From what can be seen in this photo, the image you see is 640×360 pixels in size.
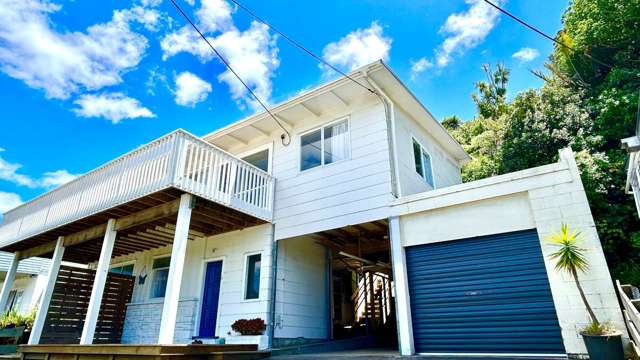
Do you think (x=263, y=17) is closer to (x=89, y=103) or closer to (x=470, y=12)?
(x=470, y=12)

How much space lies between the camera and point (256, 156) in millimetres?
10086

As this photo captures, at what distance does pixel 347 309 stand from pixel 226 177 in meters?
6.62

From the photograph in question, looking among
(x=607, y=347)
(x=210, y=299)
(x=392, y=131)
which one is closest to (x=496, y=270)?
(x=607, y=347)

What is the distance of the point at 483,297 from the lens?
18.8 feet

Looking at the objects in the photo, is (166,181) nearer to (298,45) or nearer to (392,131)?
(298,45)

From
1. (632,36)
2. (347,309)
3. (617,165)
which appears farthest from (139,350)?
(632,36)

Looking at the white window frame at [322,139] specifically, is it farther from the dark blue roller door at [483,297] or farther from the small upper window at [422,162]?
the dark blue roller door at [483,297]

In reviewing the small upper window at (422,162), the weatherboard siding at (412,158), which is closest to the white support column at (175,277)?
the weatherboard siding at (412,158)

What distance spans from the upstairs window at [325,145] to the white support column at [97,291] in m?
4.70

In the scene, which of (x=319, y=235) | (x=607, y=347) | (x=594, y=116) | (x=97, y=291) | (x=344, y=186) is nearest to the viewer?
(x=607, y=347)

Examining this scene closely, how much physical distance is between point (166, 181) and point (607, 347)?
690 centimetres

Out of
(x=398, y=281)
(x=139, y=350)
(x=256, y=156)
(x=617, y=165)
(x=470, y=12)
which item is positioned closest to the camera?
(x=139, y=350)

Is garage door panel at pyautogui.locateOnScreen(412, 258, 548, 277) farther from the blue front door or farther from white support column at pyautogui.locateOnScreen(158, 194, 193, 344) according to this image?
the blue front door

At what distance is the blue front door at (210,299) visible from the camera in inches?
341
